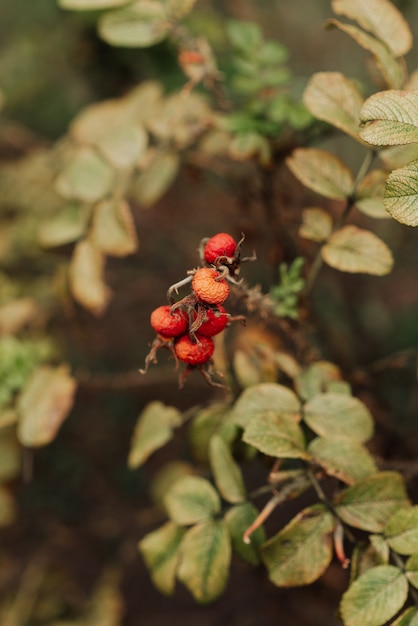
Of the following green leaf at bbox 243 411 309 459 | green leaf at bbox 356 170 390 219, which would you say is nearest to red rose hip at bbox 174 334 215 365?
green leaf at bbox 243 411 309 459

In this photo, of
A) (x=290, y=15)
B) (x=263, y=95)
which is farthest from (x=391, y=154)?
(x=290, y=15)

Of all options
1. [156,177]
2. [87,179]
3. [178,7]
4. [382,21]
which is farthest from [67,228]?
[382,21]

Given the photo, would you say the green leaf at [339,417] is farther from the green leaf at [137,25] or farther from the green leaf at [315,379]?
the green leaf at [137,25]

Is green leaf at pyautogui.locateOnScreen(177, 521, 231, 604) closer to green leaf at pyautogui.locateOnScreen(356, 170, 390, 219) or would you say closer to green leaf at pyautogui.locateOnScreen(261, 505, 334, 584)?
green leaf at pyautogui.locateOnScreen(261, 505, 334, 584)

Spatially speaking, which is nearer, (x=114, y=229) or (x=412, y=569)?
(x=412, y=569)

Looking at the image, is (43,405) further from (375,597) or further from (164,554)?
(375,597)
